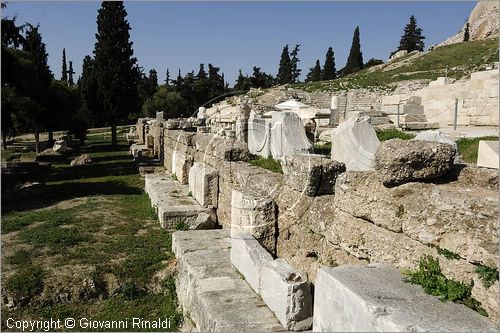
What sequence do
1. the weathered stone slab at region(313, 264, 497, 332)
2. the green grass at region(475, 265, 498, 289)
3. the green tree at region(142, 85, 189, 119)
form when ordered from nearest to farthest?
the weathered stone slab at region(313, 264, 497, 332)
the green grass at region(475, 265, 498, 289)
the green tree at region(142, 85, 189, 119)

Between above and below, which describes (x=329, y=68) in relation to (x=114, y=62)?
above

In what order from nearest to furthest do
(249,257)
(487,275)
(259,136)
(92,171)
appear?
(487,275), (249,257), (259,136), (92,171)

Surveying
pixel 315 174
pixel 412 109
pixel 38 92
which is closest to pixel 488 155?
pixel 315 174

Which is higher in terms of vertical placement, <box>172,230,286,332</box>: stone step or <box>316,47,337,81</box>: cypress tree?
<box>316,47,337,81</box>: cypress tree

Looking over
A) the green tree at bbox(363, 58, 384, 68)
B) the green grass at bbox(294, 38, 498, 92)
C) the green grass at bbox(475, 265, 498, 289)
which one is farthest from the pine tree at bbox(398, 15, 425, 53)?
the green grass at bbox(475, 265, 498, 289)

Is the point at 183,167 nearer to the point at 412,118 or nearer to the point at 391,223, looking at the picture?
the point at 391,223

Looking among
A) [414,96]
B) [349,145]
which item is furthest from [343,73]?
[349,145]

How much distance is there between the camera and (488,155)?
3975mm

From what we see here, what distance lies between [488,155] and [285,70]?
5276 centimetres

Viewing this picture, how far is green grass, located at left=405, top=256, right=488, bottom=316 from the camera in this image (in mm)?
2680

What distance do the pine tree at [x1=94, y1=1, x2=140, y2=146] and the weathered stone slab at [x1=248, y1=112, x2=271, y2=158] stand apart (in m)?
21.9

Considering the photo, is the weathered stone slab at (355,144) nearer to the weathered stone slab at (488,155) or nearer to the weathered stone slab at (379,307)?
the weathered stone slab at (488,155)

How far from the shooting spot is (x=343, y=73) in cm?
6594

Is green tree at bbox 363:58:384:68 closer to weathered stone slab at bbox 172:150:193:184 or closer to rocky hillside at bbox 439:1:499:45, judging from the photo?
rocky hillside at bbox 439:1:499:45
